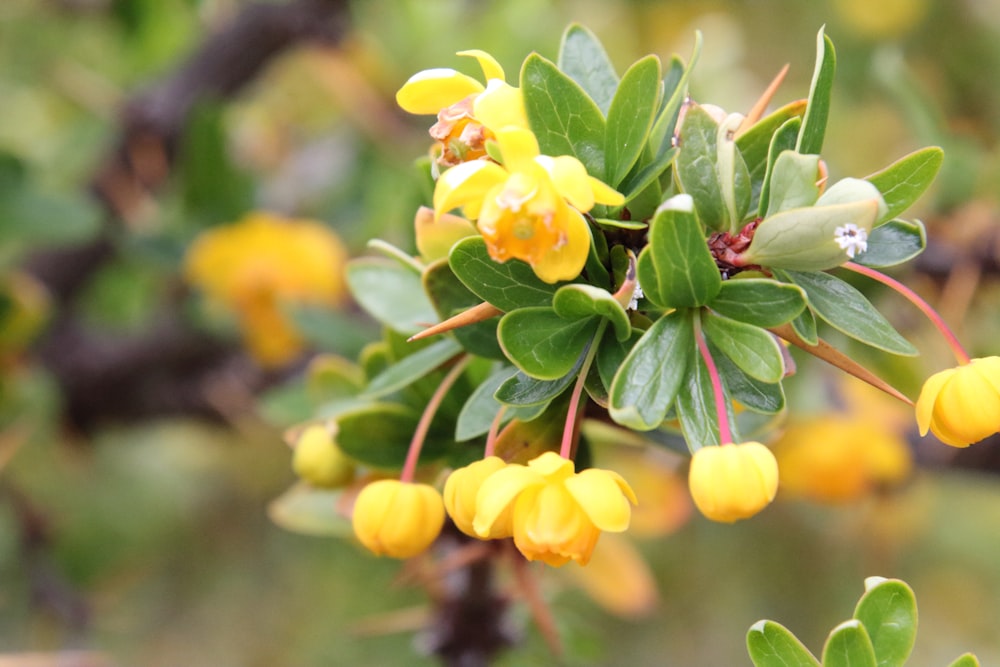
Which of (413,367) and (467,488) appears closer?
(467,488)

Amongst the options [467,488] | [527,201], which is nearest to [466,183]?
[527,201]

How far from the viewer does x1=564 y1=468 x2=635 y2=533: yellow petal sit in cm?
38

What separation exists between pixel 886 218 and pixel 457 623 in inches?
17.6

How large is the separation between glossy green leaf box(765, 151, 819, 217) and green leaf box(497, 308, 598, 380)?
0.33 feet

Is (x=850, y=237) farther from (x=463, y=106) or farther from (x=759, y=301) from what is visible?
(x=463, y=106)

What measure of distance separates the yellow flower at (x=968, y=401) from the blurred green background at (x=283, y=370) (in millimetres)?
408

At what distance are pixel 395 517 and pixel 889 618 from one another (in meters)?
0.24

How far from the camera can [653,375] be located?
1.32ft

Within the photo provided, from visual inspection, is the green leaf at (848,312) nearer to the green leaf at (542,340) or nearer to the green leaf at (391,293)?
the green leaf at (542,340)

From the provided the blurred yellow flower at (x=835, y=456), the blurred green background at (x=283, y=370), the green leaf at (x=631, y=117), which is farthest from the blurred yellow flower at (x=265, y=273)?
the green leaf at (x=631, y=117)

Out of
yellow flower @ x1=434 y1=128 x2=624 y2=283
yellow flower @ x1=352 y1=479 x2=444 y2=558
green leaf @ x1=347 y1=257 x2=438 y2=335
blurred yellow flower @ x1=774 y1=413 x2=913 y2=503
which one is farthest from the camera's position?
blurred yellow flower @ x1=774 y1=413 x2=913 y2=503

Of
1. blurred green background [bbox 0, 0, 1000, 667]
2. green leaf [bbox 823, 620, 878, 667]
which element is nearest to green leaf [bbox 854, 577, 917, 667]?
green leaf [bbox 823, 620, 878, 667]

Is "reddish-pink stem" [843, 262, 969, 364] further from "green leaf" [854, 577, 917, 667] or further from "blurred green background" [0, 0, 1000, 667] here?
"blurred green background" [0, 0, 1000, 667]

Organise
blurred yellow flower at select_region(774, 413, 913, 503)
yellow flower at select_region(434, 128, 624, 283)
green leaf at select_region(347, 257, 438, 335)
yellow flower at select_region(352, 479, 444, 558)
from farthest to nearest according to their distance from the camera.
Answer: blurred yellow flower at select_region(774, 413, 913, 503)
green leaf at select_region(347, 257, 438, 335)
yellow flower at select_region(352, 479, 444, 558)
yellow flower at select_region(434, 128, 624, 283)
